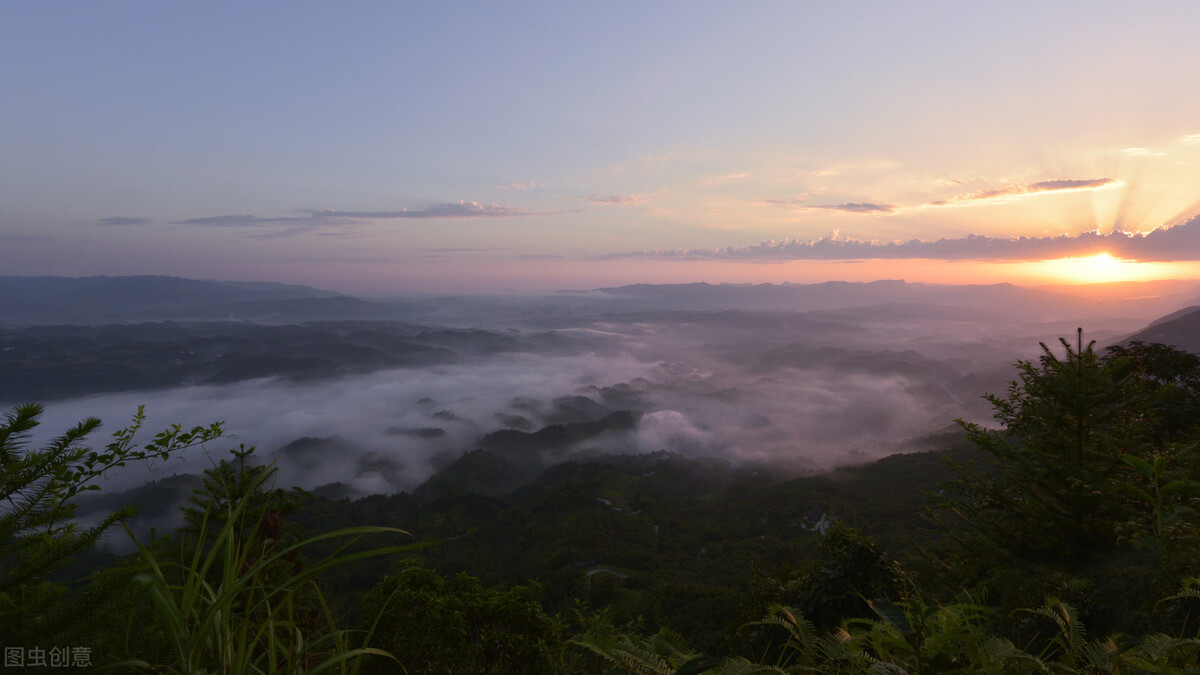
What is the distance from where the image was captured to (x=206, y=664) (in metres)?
2.02

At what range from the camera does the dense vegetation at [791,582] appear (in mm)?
2275

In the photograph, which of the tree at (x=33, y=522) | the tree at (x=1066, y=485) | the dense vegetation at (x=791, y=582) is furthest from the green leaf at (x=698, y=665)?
the tree at (x=1066, y=485)

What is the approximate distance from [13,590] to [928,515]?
11.3 meters

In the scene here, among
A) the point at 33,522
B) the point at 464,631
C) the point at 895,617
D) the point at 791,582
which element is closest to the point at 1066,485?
the point at 791,582

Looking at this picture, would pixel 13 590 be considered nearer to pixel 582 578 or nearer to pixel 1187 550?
pixel 1187 550

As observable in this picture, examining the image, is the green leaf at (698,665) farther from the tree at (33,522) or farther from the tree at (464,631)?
the tree at (464,631)

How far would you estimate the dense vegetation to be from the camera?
2.28 m

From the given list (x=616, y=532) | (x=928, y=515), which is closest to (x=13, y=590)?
(x=928, y=515)

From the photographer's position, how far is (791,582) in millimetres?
7883

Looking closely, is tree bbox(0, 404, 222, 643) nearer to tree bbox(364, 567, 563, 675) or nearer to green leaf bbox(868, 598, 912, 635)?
tree bbox(364, 567, 563, 675)

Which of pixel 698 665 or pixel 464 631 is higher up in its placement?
pixel 698 665

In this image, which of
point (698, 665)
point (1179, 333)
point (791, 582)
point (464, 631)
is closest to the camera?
point (698, 665)

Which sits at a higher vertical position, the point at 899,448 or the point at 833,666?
the point at 833,666

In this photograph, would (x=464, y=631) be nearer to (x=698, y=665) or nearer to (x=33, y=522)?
(x=33, y=522)
